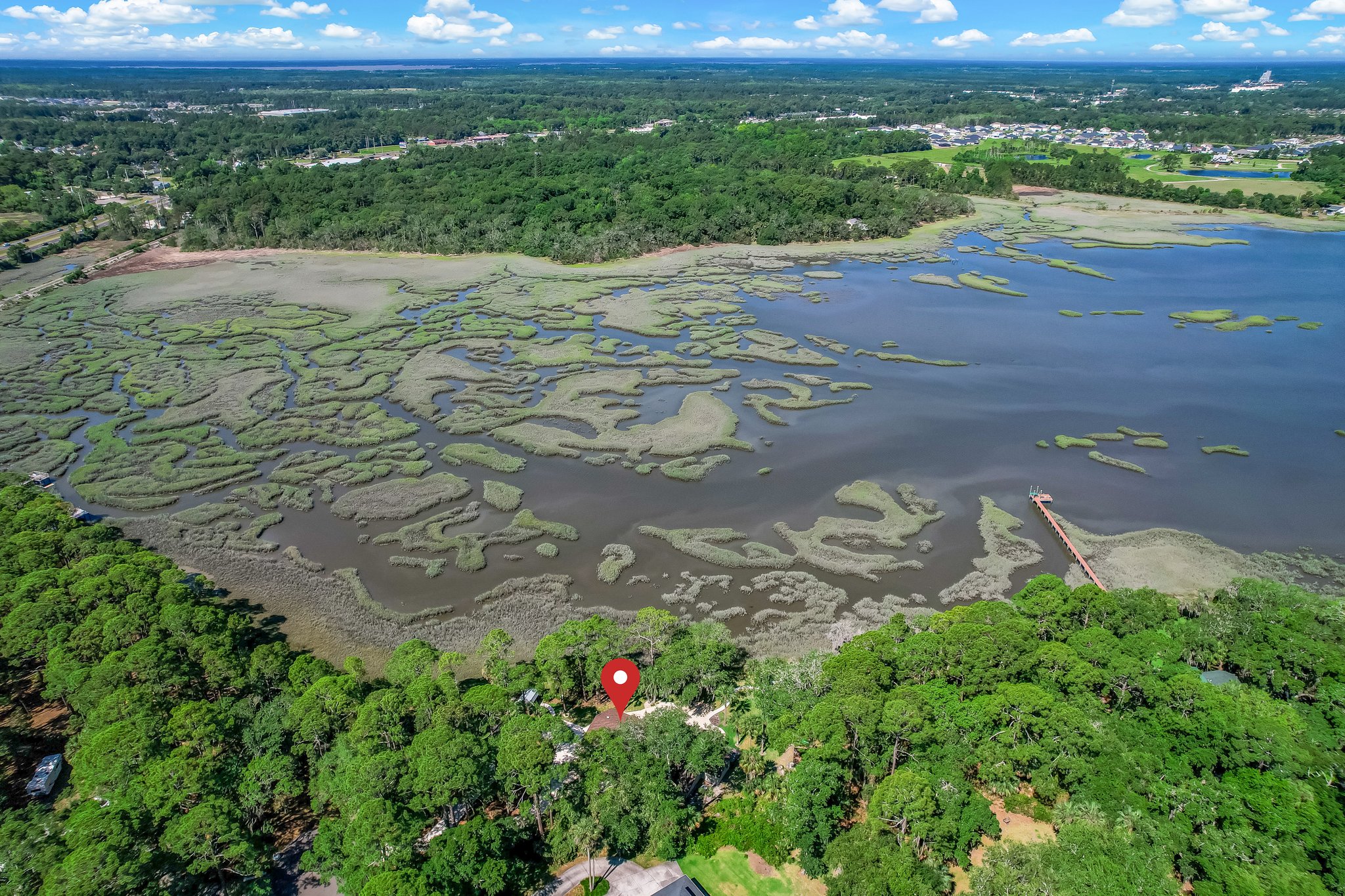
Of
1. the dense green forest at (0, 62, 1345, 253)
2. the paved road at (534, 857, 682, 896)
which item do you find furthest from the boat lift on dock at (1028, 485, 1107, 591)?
the dense green forest at (0, 62, 1345, 253)

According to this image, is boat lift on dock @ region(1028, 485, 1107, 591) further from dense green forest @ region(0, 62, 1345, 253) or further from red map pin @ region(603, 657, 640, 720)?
dense green forest @ region(0, 62, 1345, 253)

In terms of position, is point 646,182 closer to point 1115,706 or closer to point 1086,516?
point 1086,516

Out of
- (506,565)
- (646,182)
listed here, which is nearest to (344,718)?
(506,565)

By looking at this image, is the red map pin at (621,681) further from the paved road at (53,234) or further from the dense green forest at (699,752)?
the paved road at (53,234)

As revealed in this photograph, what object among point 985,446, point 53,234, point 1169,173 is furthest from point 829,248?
point 53,234

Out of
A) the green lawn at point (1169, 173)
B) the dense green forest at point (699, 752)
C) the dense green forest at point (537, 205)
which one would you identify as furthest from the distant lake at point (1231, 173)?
the dense green forest at point (699, 752)

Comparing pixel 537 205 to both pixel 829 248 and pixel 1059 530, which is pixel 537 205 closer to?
pixel 829 248
